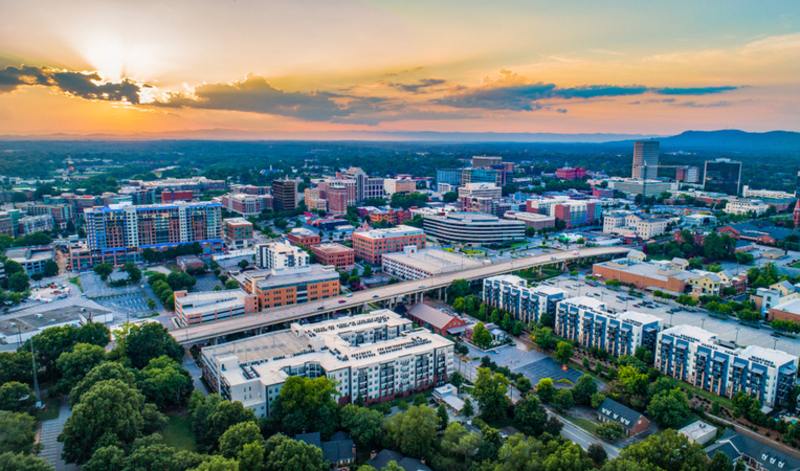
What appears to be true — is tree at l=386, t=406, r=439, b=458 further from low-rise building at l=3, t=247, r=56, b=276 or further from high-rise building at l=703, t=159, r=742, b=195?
high-rise building at l=703, t=159, r=742, b=195

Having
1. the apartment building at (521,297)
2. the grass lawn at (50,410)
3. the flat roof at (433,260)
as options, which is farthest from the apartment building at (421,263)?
the grass lawn at (50,410)

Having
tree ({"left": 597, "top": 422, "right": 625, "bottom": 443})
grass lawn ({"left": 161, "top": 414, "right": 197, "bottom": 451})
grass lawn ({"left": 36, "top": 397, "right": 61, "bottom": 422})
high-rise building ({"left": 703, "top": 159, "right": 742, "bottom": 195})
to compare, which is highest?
high-rise building ({"left": 703, "top": 159, "right": 742, "bottom": 195})

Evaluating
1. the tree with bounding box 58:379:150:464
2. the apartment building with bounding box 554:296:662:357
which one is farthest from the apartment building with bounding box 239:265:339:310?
the apartment building with bounding box 554:296:662:357

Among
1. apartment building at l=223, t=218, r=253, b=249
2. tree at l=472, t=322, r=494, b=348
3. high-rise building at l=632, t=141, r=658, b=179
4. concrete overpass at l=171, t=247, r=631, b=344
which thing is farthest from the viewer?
high-rise building at l=632, t=141, r=658, b=179

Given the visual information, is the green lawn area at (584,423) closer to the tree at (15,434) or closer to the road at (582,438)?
the road at (582,438)

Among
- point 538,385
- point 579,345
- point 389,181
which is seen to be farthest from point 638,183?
point 538,385
